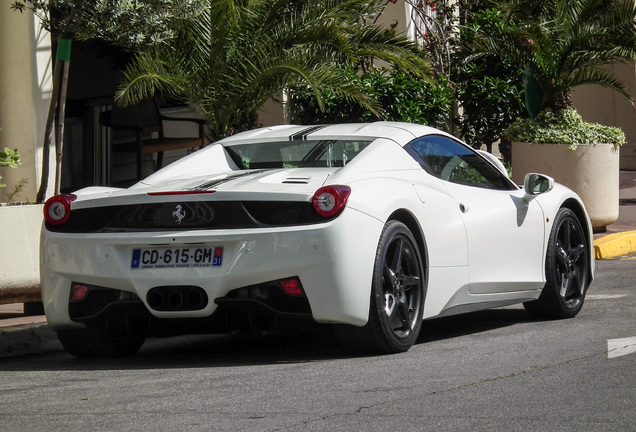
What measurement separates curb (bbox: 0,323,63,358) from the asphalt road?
132 mm

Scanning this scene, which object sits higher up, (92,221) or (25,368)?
(92,221)

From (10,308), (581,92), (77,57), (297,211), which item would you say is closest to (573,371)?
(297,211)

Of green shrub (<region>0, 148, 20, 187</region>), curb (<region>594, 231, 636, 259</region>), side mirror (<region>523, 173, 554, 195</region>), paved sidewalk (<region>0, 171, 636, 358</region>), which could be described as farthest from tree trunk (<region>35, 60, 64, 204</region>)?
curb (<region>594, 231, 636, 259</region>)

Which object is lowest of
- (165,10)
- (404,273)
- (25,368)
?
(25,368)

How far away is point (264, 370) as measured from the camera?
19.6ft

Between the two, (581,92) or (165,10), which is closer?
(165,10)

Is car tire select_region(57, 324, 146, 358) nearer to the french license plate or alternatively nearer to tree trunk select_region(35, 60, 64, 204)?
the french license plate

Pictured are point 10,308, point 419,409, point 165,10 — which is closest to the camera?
point 419,409

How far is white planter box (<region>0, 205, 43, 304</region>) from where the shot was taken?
322 inches

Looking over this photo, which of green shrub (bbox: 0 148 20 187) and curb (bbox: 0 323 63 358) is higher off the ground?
green shrub (bbox: 0 148 20 187)

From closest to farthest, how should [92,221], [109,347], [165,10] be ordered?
[92,221] → [109,347] → [165,10]

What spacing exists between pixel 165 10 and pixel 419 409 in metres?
5.89

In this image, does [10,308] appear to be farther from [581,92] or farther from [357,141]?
[581,92]

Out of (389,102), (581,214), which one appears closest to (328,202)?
(581,214)
